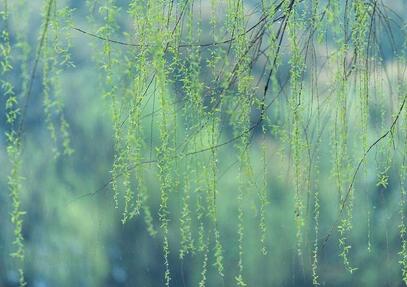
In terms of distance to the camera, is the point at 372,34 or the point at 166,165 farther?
the point at 372,34

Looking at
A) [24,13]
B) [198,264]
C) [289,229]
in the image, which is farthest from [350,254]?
[24,13]

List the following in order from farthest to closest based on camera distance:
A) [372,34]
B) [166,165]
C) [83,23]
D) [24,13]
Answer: [83,23], [372,34], [166,165], [24,13]

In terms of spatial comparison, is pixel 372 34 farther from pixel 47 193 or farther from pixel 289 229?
pixel 47 193

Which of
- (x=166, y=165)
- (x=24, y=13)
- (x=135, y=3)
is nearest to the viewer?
(x=24, y=13)

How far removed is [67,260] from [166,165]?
5.47ft

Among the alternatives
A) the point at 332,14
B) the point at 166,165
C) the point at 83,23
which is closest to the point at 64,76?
the point at 83,23

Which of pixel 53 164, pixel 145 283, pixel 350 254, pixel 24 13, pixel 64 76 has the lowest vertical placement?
pixel 145 283

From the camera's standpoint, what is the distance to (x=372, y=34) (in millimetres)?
1944

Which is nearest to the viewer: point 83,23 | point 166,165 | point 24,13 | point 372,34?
point 24,13

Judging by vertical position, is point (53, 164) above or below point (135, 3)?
below

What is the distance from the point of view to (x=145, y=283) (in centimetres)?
334

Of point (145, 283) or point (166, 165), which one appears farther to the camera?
point (145, 283)

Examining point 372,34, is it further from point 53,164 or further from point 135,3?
point 53,164

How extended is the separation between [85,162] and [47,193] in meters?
0.21
